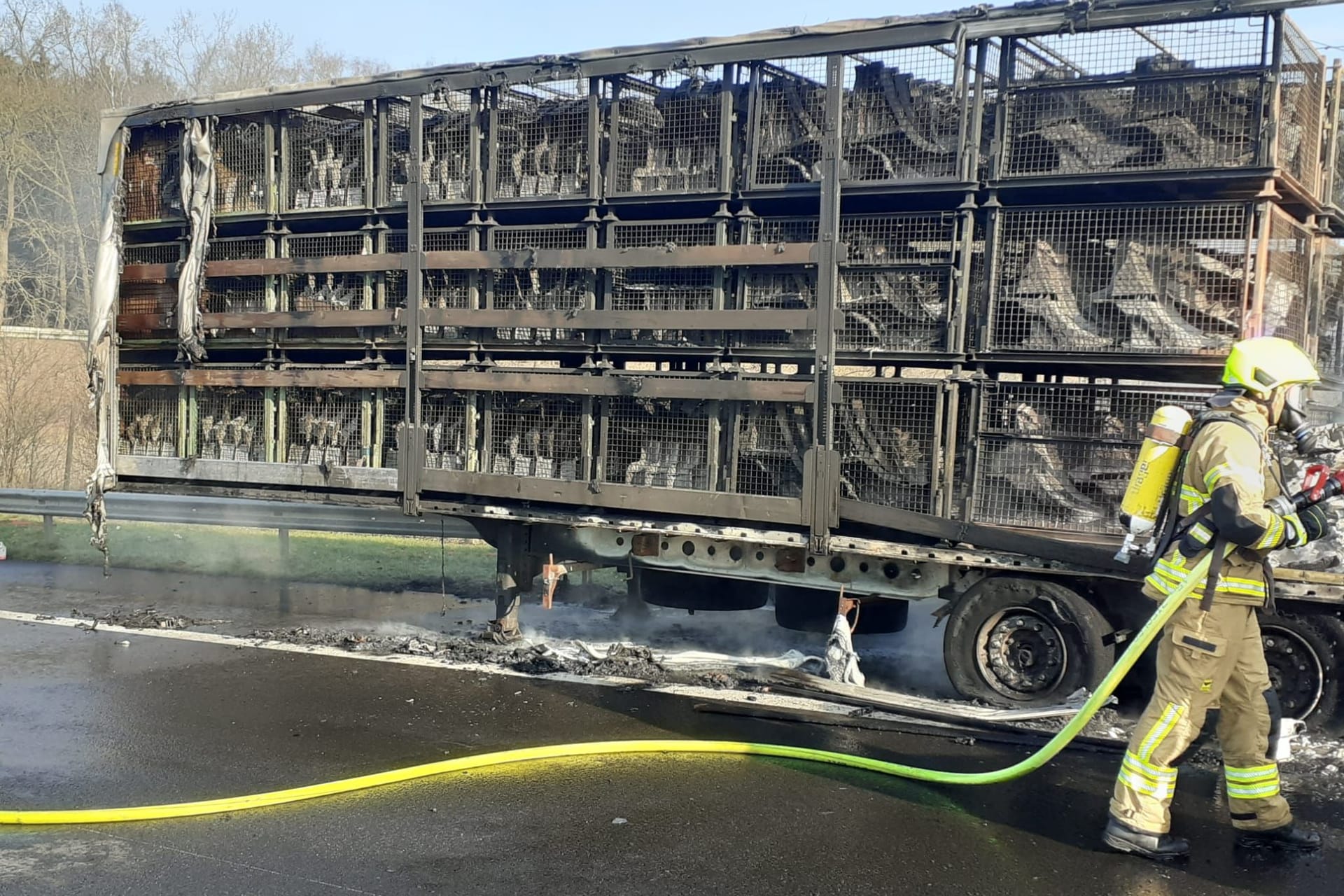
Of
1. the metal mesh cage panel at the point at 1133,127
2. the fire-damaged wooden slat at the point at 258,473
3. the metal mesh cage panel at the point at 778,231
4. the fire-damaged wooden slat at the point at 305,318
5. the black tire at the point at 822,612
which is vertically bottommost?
the black tire at the point at 822,612

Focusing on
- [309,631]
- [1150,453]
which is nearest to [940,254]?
[1150,453]

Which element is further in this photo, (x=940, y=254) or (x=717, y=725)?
(x=940, y=254)

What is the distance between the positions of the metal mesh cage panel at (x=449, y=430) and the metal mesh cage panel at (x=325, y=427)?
62 cm

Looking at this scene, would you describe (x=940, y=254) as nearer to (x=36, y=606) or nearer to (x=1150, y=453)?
A: (x=1150, y=453)

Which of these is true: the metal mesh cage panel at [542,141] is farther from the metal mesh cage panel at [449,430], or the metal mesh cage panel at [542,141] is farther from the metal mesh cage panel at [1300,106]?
the metal mesh cage panel at [1300,106]

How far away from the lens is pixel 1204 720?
15.5 ft

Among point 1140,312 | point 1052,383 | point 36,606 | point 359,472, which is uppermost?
point 1140,312

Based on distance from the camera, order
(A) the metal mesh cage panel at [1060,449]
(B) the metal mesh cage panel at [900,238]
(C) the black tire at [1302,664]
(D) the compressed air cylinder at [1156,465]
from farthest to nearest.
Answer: (B) the metal mesh cage panel at [900,238] < (A) the metal mesh cage panel at [1060,449] < (C) the black tire at [1302,664] < (D) the compressed air cylinder at [1156,465]

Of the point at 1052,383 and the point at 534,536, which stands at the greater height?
the point at 1052,383

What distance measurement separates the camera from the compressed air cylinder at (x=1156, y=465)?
5141 millimetres

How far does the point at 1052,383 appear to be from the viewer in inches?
272

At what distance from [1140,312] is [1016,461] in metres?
1.16

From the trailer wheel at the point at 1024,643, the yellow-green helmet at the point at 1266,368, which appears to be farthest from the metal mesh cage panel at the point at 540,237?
the yellow-green helmet at the point at 1266,368

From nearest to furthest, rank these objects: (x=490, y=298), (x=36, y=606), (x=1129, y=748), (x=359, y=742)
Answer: (x=1129, y=748), (x=359, y=742), (x=490, y=298), (x=36, y=606)
